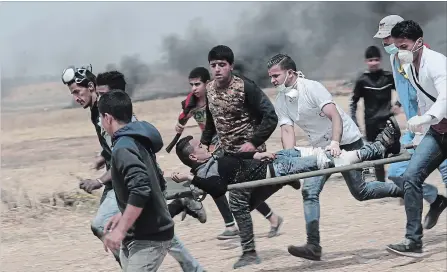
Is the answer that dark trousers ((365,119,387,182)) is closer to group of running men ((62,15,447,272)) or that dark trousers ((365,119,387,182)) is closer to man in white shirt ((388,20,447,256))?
group of running men ((62,15,447,272))

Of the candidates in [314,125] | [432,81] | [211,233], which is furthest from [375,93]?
[432,81]

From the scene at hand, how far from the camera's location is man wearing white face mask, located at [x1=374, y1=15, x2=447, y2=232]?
6.14m

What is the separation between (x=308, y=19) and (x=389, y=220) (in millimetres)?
13428

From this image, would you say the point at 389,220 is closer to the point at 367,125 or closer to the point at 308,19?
the point at 367,125

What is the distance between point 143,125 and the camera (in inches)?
161

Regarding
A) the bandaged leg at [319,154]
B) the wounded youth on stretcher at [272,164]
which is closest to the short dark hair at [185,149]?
the wounded youth on stretcher at [272,164]

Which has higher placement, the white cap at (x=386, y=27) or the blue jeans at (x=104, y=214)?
the white cap at (x=386, y=27)

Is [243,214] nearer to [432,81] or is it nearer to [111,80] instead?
[111,80]

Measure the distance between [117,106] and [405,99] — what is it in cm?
287

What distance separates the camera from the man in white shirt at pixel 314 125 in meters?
5.72

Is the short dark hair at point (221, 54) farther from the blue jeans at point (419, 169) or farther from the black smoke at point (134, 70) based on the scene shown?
the black smoke at point (134, 70)

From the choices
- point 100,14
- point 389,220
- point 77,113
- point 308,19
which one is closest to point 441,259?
point 389,220

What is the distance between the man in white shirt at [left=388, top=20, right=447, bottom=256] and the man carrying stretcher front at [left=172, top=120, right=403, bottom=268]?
25 cm

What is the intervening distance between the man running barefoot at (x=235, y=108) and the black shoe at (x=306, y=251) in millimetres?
503
